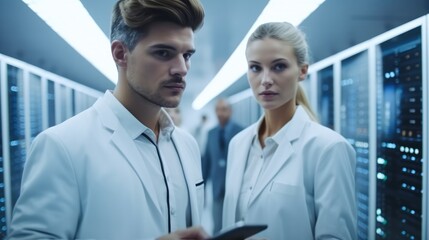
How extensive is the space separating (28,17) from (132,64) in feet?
2.02

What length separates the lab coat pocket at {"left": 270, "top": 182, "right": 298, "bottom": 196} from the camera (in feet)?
4.68

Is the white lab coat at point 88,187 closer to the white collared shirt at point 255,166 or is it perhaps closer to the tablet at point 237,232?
the tablet at point 237,232

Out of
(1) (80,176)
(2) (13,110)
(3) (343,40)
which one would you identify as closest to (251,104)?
(3) (343,40)

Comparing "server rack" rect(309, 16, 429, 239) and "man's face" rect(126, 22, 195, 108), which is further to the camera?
"server rack" rect(309, 16, 429, 239)

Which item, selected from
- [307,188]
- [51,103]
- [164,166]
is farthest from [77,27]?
[307,188]

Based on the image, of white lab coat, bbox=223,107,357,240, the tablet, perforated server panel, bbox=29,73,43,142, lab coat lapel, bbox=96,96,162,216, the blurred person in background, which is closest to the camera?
the tablet

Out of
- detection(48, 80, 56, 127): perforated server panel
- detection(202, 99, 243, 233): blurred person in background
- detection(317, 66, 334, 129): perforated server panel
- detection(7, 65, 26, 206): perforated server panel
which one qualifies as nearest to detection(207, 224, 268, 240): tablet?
detection(7, 65, 26, 206): perforated server panel

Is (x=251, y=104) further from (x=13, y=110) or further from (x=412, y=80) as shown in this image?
(x=13, y=110)

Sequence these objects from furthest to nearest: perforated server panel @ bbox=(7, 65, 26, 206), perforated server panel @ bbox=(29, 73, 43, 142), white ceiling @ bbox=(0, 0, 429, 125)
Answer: perforated server panel @ bbox=(29, 73, 43, 142), perforated server panel @ bbox=(7, 65, 26, 206), white ceiling @ bbox=(0, 0, 429, 125)

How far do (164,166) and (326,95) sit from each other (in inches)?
89.1

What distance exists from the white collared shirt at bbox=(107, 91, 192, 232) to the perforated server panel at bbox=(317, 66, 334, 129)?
203cm

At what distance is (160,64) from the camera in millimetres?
1215

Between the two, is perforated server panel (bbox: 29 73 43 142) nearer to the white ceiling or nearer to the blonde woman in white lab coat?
the white ceiling

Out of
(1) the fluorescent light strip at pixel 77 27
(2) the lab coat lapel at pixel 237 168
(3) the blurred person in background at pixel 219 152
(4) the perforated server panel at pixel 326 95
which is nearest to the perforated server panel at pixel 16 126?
(1) the fluorescent light strip at pixel 77 27
